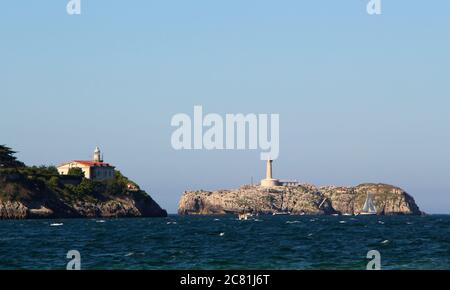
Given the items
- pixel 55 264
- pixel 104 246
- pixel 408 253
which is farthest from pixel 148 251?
pixel 408 253

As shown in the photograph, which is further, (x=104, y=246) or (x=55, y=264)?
(x=104, y=246)

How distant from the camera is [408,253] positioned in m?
80.0

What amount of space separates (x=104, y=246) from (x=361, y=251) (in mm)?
26483

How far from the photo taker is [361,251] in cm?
8331
